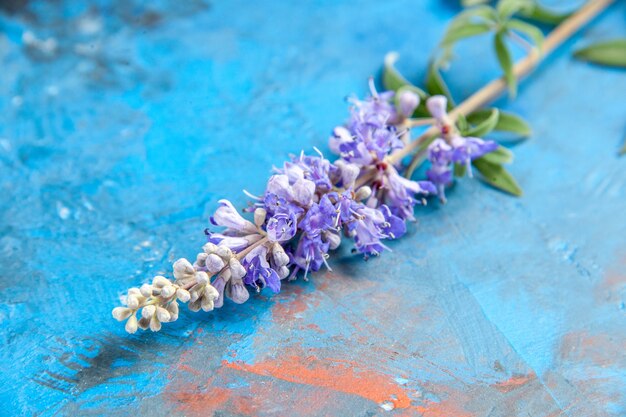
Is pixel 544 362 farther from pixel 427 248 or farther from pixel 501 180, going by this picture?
pixel 501 180

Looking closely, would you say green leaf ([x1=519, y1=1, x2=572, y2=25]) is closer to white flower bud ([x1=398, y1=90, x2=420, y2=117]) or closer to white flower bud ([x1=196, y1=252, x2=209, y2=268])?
white flower bud ([x1=398, y1=90, x2=420, y2=117])

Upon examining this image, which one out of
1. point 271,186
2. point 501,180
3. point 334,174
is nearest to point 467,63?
point 501,180

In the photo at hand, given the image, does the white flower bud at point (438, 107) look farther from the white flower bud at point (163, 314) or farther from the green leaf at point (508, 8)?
the white flower bud at point (163, 314)

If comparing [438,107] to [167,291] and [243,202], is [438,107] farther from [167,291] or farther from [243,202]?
[167,291]

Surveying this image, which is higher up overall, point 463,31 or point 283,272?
point 463,31

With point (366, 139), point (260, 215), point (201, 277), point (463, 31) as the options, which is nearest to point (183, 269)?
point (201, 277)

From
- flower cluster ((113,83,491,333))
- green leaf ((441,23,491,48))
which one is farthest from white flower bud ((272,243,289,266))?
green leaf ((441,23,491,48))
